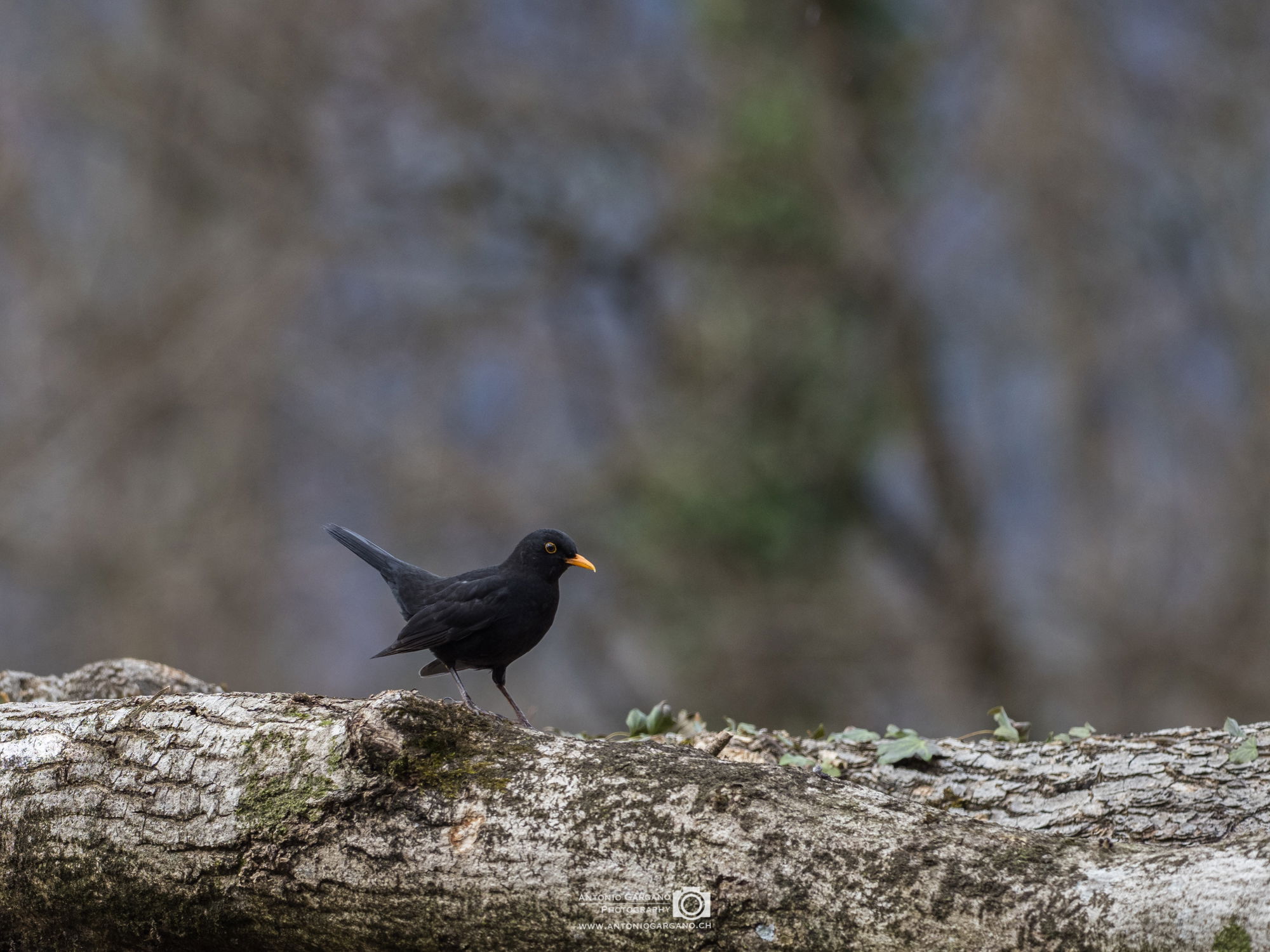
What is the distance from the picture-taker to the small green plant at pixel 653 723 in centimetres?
423

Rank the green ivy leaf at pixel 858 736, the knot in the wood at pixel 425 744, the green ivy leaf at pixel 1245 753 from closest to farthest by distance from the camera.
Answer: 1. the knot in the wood at pixel 425 744
2. the green ivy leaf at pixel 1245 753
3. the green ivy leaf at pixel 858 736

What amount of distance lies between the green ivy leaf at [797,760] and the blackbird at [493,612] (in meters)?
0.78

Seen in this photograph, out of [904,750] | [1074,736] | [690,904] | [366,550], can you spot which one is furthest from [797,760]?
[366,550]

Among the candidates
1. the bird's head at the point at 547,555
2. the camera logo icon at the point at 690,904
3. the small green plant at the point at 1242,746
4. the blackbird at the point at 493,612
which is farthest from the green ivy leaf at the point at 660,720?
the camera logo icon at the point at 690,904

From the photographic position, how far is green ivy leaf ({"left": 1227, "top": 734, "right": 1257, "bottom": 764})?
3.39m

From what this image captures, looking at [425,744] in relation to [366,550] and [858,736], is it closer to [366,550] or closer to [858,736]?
[858,736]

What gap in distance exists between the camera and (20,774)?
9.72 ft

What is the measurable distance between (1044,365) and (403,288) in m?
7.92

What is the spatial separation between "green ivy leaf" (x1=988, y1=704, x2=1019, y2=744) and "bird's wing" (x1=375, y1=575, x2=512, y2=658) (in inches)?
61.1

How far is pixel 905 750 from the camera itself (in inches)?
146

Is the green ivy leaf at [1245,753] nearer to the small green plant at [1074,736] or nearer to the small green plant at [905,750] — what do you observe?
the small green plant at [1074,736]

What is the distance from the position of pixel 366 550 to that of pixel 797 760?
6.80 ft

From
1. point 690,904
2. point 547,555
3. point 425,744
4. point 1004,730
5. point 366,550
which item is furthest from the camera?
point 366,550

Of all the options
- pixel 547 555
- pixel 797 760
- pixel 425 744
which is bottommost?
pixel 425 744
